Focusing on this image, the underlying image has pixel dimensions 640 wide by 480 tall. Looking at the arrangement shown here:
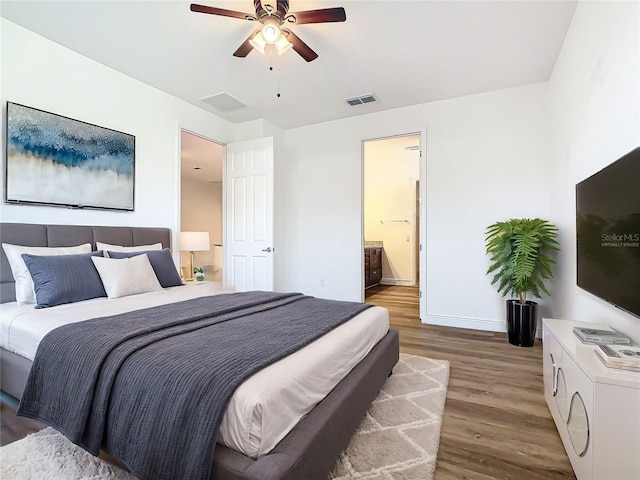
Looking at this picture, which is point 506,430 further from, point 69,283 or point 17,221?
point 17,221

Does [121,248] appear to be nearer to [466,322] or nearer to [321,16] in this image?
[321,16]

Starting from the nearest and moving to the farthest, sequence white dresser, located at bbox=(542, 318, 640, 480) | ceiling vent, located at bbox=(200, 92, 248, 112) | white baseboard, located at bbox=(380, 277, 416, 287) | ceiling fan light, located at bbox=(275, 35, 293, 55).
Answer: white dresser, located at bbox=(542, 318, 640, 480) → ceiling fan light, located at bbox=(275, 35, 293, 55) → ceiling vent, located at bbox=(200, 92, 248, 112) → white baseboard, located at bbox=(380, 277, 416, 287)

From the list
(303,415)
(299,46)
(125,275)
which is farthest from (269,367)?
(299,46)

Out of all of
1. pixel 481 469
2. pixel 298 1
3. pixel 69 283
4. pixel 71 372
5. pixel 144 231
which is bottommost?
pixel 481 469

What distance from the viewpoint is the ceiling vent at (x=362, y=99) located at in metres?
3.88

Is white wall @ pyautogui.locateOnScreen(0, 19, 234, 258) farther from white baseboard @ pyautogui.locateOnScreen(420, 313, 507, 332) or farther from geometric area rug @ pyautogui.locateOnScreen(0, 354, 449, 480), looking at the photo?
white baseboard @ pyautogui.locateOnScreen(420, 313, 507, 332)

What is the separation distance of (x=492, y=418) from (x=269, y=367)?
4.92ft

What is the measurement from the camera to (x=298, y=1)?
234 cm

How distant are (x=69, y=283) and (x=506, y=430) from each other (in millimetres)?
2979

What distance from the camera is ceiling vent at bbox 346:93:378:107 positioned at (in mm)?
3885

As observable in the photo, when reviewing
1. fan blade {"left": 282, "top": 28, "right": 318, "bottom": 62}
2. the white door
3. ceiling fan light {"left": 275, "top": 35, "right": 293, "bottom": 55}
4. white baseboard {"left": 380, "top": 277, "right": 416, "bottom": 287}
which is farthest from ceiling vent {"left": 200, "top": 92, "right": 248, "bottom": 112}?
white baseboard {"left": 380, "top": 277, "right": 416, "bottom": 287}

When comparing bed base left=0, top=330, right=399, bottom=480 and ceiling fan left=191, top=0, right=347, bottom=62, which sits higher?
ceiling fan left=191, top=0, right=347, bottom=62

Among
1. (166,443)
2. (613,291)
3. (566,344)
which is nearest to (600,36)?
(613,291)

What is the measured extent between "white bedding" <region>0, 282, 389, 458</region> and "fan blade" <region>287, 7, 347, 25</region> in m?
1.99
